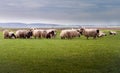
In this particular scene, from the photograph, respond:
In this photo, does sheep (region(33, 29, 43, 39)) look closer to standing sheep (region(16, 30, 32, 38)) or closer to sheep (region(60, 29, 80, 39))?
standing sheep (region(16, 30, 32, 38))

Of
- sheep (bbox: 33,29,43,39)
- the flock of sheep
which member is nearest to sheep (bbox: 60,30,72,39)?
the flock of sheep

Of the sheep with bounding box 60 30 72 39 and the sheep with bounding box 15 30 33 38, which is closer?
the sheep with bounding box 60 30 72 39

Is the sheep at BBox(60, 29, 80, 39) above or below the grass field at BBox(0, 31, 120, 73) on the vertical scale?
above

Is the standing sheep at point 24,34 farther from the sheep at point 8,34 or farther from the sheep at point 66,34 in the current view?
the sheep at point 66,34

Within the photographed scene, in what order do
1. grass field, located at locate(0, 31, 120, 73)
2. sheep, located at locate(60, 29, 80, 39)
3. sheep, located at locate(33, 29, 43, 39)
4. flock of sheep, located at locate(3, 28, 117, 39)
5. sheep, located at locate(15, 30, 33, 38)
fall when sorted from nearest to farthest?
grass field, located at locate(0, 31, 120, 73), flock of sheep, located at locate(3, 28, 117, 39), sheep, located at locate(60, 29, 80, 39), sheep, located at locate(15, 30, 33, 38), sheep, located at locate(33, 29, 43, 39)

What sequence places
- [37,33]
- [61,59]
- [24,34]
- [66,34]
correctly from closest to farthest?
[61,59], [66,34], [24,34], [37,33]

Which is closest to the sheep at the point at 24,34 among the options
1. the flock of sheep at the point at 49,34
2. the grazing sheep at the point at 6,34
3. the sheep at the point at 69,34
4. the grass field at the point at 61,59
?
the flock of sheep at the point at 49,34

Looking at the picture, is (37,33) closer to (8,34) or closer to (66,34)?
(66,34)

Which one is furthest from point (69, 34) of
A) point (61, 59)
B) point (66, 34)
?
point (61, 59)

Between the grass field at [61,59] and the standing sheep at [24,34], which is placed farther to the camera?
the standing sheep at [24,34]

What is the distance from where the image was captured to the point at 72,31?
29.5ft

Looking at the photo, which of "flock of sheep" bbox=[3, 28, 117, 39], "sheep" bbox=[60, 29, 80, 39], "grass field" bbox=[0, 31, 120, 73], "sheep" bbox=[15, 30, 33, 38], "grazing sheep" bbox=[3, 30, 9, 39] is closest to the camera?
"grass field" bbox=[0, 31, 120, 73]

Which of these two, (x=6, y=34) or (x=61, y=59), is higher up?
(x=6, y=34)

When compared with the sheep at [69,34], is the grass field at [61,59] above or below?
below
